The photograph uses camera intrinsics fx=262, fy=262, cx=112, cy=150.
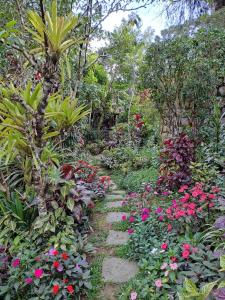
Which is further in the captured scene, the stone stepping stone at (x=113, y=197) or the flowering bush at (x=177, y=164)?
the stone stepping stone at (x=113, y=197)

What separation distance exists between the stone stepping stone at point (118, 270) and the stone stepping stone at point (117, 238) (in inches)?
9.4

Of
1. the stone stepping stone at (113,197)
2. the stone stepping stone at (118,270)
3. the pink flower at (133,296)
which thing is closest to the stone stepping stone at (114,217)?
the stone stepping stone at (113,197)

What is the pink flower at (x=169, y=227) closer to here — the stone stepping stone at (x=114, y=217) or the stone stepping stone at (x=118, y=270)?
the stone stepping stone at (x=118, y=270)

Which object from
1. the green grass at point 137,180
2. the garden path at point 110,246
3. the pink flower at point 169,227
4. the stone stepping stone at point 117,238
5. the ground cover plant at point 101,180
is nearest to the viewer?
the ground cover plant at point 101,180

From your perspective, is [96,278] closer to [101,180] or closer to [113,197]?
[113,197]

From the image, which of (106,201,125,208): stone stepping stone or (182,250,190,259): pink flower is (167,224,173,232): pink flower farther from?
(106,201,125,208): stone stepping stone

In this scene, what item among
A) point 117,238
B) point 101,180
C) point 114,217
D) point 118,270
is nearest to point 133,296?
point 118,270

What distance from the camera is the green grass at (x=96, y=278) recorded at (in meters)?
1.95

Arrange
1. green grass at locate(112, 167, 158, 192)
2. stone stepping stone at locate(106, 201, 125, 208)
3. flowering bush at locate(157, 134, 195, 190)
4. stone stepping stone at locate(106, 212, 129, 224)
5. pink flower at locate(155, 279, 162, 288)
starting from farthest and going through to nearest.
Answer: green grass at locate(112, 167, 158, 192)
stone stepping stone at locate(106, 201, 125, 208)
flowering bush at locate(157, 134, 195, 190)
stone stepping stone at locate(106, 212, 129, 224)
pink flower at locate(155, 279, 162, 288)

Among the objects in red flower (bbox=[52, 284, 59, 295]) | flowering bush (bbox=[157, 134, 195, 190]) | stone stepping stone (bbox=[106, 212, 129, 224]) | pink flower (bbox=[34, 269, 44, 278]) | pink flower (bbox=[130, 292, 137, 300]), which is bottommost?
pink flower (bbox=[130, 292, 137, 300])

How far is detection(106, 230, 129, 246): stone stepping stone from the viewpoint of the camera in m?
2.58

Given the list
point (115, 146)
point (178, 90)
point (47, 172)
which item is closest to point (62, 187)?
point (47, 172)

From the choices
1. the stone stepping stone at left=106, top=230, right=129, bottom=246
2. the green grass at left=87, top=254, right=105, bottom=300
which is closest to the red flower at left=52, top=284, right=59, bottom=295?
the green grass at left=87, top=254, right=105, bottom=300

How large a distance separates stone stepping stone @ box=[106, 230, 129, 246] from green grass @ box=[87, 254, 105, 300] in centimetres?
22
